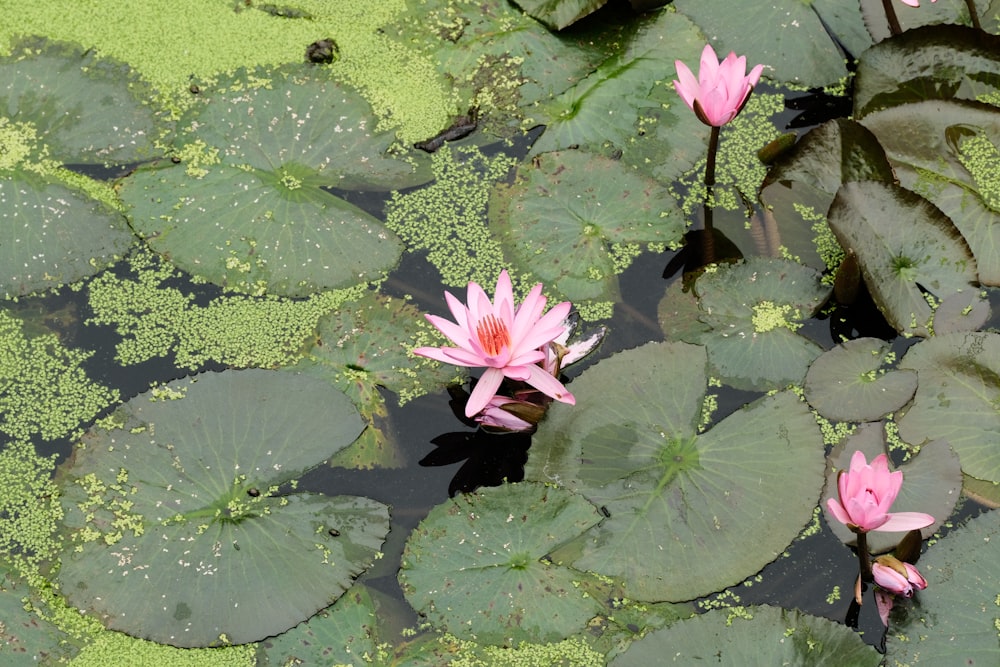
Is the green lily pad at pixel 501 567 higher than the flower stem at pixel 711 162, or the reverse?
the flower stem at pixel 711 162

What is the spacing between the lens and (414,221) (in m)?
3.47

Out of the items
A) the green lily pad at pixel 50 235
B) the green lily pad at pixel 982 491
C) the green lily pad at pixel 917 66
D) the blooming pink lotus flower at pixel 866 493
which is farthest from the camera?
the green lily pad at pixel 917 66

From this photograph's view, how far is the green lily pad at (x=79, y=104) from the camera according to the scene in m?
3.53

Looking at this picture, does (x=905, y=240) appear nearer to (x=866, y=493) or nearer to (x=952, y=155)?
(x=952, y=155)

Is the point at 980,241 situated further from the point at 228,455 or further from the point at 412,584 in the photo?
the point at 228,455

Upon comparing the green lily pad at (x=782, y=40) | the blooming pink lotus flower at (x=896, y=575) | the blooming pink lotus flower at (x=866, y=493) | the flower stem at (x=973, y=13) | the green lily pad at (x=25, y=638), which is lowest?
the green lily pad at (x=25, y=638)

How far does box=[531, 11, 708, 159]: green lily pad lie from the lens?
11.9ft

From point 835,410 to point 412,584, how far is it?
1.33 metres

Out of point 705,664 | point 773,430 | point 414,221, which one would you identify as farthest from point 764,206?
point 705,664

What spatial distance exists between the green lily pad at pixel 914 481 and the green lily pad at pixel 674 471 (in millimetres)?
99

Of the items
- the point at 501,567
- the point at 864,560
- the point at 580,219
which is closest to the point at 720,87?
the point at 580,219

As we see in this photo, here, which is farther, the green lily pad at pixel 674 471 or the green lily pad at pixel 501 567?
the green lily pad at pixel 674 471

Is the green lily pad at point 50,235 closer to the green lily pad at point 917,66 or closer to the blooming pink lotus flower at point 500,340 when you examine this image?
the blooming pink lotus flower at point 500,340

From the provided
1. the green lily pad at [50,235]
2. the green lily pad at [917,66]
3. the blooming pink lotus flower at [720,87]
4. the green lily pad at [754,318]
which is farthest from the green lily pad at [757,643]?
the green lily pad at [50,235]
